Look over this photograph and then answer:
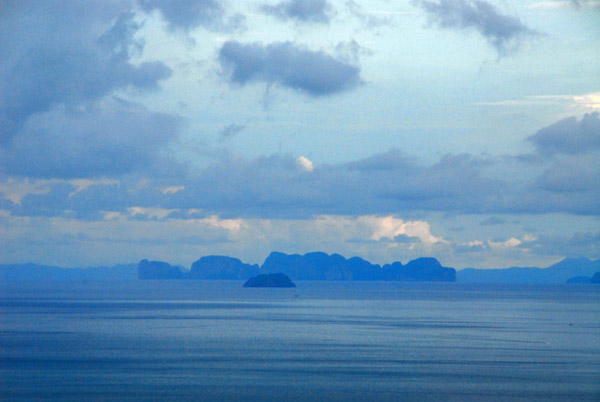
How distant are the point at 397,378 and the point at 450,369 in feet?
29.3

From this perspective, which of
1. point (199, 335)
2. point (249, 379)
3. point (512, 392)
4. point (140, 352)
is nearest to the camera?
point (512, 392)

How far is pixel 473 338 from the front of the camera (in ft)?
366

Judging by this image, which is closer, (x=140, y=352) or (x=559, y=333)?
(x=140, y=352)

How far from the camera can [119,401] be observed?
5916 cm

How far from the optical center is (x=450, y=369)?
77.1m

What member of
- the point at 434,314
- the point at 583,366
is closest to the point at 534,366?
the point at 583,366

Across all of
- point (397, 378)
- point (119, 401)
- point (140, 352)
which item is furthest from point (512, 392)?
point (140, 352)

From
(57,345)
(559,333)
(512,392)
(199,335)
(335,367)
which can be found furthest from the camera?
(559,333)

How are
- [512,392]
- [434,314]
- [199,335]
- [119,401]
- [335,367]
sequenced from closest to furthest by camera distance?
[119,401], [512,392], [335,367], [199,335], [434,314]

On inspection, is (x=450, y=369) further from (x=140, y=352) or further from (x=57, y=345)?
(x=57, y=345)

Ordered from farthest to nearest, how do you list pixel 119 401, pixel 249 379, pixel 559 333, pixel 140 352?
pixel 559 333, pixel 140 352, pixel 249 379, pixel 119 401

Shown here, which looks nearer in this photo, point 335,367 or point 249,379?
point 249,379

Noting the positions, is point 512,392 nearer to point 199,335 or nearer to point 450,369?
point 450,369

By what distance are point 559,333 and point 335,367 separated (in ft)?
199
